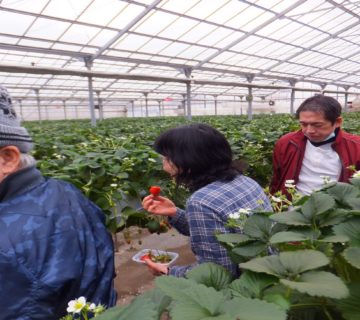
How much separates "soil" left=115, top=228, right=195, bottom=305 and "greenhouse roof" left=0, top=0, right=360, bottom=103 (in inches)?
102

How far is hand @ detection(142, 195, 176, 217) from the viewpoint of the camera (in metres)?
1.83

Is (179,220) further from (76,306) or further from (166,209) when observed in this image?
(76,306)

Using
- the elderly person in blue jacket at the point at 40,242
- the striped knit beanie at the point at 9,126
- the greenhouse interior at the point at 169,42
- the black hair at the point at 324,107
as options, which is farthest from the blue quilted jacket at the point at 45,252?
the greenhouse interior at the point at 169,42

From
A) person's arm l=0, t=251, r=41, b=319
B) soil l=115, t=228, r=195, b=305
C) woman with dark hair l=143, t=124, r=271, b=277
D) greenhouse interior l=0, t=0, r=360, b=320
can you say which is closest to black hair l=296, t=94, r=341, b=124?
greenhouse interior l=0, t=0, r=360, b=320

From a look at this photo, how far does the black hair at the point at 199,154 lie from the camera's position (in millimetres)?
1734

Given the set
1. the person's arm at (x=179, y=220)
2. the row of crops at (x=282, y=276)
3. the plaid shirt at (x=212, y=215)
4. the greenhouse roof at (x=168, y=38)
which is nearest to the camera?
the row of crops at (x=282, y=276)

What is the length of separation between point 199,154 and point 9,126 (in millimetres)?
886

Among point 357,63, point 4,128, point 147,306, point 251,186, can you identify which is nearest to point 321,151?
point 251,186

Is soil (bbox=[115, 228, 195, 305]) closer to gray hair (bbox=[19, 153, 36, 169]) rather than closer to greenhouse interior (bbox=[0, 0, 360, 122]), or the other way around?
gray hair (bbox=[19, 153, 36, 169])

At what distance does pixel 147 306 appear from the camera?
53 centimetres

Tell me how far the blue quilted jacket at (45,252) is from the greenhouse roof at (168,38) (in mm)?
3604

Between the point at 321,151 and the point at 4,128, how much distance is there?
2.19 m

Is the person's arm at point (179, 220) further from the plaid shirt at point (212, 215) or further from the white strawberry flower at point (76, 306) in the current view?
the white strawberry flower at point (76, 306)

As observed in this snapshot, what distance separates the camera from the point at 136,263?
3535mm
